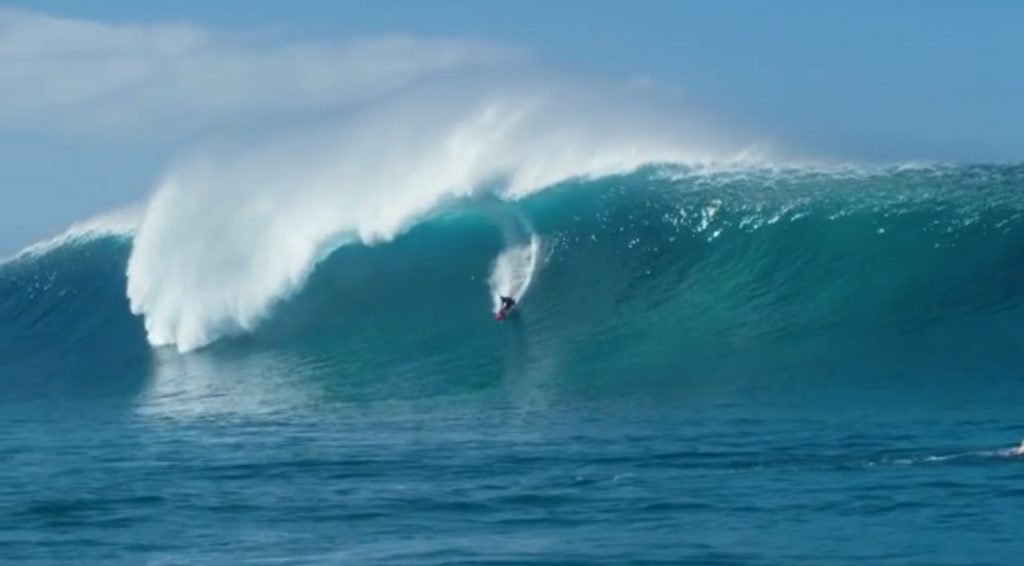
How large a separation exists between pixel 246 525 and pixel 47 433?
18.4 ft

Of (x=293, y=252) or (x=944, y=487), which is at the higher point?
(x=293, y=252)

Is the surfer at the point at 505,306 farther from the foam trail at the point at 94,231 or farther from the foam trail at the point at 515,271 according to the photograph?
the foam trail at the point at 94,231

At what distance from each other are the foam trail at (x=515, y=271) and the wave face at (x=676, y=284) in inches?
1.1

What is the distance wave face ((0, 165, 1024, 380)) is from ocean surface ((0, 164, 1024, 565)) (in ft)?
0.14

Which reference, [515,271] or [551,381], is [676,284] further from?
[551,381]

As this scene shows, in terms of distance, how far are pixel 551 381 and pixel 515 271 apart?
4.08 metres

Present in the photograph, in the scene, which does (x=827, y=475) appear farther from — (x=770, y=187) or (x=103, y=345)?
(x=103, y=345)

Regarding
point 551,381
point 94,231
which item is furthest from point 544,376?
point 94,231

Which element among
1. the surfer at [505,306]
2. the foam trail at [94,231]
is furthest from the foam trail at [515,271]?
the foam trail at [94,231]

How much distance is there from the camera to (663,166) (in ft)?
74.9

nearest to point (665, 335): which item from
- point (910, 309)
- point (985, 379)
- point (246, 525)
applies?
point (910, 309)

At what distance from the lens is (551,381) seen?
17625mm

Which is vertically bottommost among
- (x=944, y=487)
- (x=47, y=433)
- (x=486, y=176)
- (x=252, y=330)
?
(x=944, y=487)

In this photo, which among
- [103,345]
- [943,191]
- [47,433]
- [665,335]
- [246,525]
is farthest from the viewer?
[103,345]
